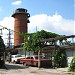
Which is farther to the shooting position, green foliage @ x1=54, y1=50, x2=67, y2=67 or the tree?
the tree

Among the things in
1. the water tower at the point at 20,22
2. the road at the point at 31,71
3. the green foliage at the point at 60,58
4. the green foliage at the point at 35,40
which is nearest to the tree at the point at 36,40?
the green foliage at the point at 35,40

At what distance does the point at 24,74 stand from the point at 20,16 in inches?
1966

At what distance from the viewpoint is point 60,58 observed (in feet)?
123

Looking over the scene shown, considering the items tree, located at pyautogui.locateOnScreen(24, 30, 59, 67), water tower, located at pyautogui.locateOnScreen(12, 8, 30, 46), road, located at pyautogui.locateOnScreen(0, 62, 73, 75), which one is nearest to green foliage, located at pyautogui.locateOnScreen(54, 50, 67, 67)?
tree, located at pyautogui.locateOnScreen(24, 30, 59, 67)

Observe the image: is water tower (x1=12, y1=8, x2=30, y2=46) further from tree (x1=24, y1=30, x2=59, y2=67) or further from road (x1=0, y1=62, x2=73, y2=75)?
road (x1=0, y1=62, x2=73, y2=75)

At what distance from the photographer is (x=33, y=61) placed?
125 ft

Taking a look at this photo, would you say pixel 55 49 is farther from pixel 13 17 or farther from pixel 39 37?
pixel 13 17

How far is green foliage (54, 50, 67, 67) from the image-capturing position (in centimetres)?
3716

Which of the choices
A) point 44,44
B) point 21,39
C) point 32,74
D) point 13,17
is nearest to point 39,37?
point 44,44

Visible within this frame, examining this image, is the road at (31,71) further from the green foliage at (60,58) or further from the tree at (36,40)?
the tree at (36,40)

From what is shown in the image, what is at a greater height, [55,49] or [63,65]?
[55,49]

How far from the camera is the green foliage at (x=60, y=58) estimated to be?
37.2m

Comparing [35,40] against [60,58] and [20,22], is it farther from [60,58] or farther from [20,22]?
[20,22]

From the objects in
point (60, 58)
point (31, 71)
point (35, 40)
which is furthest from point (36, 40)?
point (31, 71)
